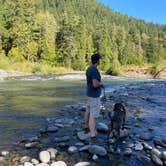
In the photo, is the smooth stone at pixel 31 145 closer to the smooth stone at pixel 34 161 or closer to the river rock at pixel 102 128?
the smooth stone at pixel 34 161

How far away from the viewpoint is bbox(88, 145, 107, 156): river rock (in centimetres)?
874

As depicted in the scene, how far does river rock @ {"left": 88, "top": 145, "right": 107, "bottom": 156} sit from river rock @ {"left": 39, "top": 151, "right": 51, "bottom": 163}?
1094 millimetres

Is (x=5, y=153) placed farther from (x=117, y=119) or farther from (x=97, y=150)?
(x=117, y=119)

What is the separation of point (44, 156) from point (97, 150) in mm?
1361

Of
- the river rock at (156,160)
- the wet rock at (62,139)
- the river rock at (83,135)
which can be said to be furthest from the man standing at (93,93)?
the river rock at (156,160)

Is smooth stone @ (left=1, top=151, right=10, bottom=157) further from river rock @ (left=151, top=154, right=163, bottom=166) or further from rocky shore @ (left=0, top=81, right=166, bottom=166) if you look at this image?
river rock @ (left=151, top=154, right=163, bottom=166)

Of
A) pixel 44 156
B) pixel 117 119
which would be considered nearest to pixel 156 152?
pixel 117 119

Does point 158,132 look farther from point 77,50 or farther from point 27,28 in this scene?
point 77,50

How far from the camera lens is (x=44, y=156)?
8.42m

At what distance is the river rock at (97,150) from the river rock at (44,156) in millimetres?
1094

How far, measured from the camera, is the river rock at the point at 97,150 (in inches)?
344

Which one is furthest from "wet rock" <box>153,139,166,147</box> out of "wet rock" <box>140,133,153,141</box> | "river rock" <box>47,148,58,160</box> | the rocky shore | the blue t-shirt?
"river rock" <box>47,148,58,160</box>

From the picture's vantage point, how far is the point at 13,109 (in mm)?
15891

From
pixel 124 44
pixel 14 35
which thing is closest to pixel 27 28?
pixel 14 35
